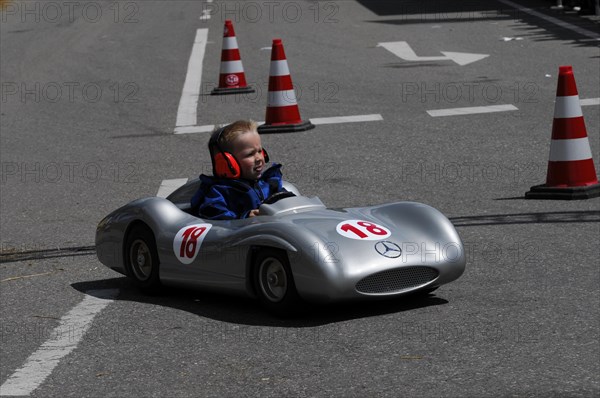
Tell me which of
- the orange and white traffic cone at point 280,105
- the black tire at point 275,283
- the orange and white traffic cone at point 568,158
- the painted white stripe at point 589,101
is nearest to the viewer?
the black tire at point 275,283

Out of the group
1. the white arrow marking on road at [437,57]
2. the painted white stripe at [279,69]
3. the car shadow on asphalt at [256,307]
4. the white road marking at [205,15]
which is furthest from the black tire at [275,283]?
the white road marking at [205,15]

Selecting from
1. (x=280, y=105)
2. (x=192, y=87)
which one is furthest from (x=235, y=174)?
(x=192, y=87)

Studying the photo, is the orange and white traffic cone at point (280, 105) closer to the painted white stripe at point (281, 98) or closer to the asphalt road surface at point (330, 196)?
the painted white stripe at point (281, 98)

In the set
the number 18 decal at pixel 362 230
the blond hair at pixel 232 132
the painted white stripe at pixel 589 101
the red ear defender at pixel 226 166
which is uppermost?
the blond hair at pixel 232 132

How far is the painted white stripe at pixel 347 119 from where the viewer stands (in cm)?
1332

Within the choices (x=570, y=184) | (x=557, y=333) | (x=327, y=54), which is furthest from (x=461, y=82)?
(x=557, y=333)

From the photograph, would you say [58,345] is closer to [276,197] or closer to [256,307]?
[256,307]

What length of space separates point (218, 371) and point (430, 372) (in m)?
0.86

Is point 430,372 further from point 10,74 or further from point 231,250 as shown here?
point 10,74

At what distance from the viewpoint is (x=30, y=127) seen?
47.2ft

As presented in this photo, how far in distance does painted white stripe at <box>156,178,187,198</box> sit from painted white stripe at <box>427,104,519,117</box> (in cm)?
363

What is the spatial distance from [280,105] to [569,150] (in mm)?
4359

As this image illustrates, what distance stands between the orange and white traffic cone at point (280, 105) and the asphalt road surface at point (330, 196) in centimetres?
20

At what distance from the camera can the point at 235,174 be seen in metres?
6.90
